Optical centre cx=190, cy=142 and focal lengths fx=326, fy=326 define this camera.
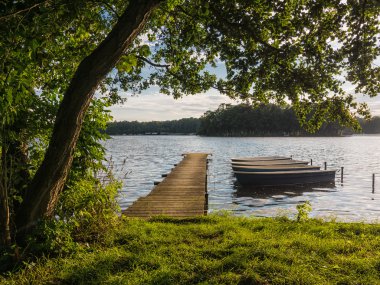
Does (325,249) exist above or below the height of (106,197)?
below

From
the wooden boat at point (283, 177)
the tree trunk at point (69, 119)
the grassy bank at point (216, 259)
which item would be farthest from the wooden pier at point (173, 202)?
the tree trunk at point (69, 119)

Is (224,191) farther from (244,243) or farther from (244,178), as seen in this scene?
(244,243)

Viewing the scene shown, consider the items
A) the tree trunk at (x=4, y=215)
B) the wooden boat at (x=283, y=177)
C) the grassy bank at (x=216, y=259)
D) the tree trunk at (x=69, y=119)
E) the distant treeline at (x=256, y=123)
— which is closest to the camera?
the grassy bank at (x=216, y=259)

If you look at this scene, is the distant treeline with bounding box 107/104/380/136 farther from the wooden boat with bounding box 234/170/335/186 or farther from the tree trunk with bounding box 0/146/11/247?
the tree trunk with bounding box 0/146/11/247

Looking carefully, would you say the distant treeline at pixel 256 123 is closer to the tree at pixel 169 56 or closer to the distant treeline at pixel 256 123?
the distant treeline at pixel 256 123

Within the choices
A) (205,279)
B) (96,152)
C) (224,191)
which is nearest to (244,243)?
(205,279)

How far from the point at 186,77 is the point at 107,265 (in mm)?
5753

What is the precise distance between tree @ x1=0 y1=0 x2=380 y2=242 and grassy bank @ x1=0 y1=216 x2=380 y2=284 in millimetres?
1123

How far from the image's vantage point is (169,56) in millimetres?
9133

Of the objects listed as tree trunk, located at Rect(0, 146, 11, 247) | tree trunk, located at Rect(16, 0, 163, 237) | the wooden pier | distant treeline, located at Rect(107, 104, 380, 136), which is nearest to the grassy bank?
tree trunk, located at Rect(0, 146, 11, 247)

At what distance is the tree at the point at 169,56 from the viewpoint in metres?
4.81

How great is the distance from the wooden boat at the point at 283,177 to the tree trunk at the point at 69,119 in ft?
58.9

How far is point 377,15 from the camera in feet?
23.1

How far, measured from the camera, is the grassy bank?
4.57 metres
